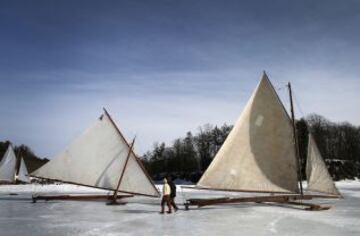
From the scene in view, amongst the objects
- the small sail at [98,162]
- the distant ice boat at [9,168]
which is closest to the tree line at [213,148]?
the distant ice boat at [9,168]

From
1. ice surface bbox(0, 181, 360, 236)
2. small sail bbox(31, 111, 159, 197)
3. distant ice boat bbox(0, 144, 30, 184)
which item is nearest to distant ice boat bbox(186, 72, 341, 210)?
ice surface bbox(0, 181, 360, 236)

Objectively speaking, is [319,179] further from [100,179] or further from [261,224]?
[100,179]

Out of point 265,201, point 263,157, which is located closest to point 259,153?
point 263,157

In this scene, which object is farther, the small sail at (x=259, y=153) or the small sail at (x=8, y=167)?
the small sail at (x=8, y=167)

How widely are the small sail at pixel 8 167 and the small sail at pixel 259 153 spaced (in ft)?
134

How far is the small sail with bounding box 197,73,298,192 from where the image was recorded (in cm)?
2139

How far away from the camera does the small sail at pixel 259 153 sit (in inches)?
842

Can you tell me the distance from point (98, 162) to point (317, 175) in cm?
1240

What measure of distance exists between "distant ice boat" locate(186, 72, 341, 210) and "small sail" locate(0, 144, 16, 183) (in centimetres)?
4019

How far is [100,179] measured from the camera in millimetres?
25969

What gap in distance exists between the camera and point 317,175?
67.8 ft

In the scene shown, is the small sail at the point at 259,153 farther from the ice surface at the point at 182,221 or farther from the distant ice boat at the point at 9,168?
the distant ice boat at the point at 9,168

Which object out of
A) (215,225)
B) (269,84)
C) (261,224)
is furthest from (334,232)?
(269,84)

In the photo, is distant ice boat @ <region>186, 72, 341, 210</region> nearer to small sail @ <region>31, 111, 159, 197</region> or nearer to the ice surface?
the ice surface
